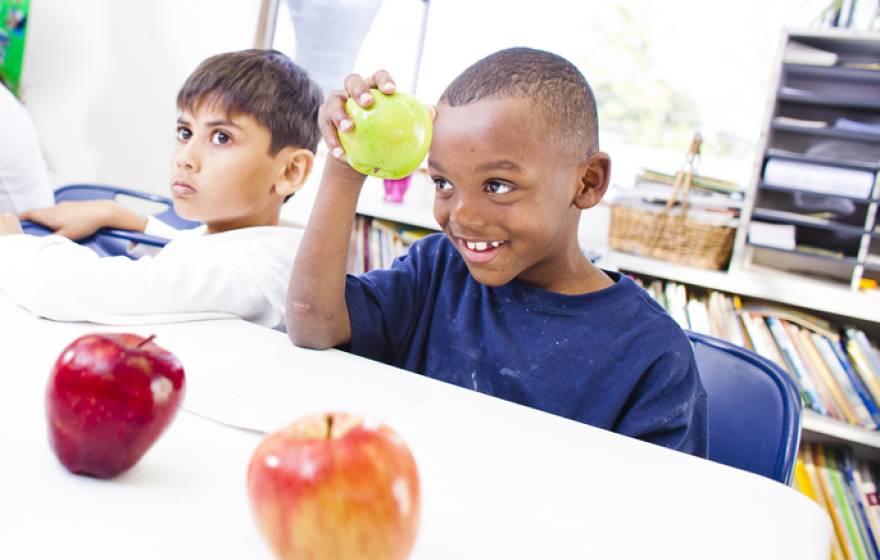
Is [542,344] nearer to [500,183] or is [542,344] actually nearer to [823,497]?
[500,183]

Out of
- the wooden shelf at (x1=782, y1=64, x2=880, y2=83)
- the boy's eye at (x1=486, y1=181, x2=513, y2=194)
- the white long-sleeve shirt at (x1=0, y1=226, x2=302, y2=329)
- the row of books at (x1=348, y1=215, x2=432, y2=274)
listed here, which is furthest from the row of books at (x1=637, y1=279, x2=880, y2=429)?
the white long-sleeve shirt at (x1=0, y1=226, x2=302, y2=329)

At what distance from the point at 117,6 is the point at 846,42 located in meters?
2.70

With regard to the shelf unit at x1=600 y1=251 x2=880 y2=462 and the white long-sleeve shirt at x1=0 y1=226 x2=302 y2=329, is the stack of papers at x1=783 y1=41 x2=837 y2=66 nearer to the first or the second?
the shelf unit at x1=600 y1=251 x2=880 y2=462

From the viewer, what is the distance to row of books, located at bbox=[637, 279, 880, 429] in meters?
1.96

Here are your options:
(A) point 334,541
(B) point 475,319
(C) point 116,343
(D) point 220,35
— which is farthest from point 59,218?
(D) point 220,35

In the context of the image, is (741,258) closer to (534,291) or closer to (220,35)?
(534,291)

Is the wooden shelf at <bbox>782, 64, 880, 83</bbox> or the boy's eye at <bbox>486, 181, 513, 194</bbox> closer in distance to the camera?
the boy's eye at <bbox>486, 181, 513, 194</bbox>

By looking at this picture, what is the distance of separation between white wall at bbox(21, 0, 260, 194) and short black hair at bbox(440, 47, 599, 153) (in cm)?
228

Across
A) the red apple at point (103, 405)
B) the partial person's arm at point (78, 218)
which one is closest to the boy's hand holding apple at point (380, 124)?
the red apple at point (103, 405)

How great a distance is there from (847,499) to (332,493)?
2046 millimetres

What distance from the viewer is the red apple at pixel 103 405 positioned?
0.47 m

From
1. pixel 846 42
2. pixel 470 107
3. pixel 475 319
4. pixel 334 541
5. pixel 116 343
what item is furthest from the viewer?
pixel 846 42

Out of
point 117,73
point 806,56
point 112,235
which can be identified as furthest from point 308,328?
point 117,73

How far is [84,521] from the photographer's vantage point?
1.43 feet
